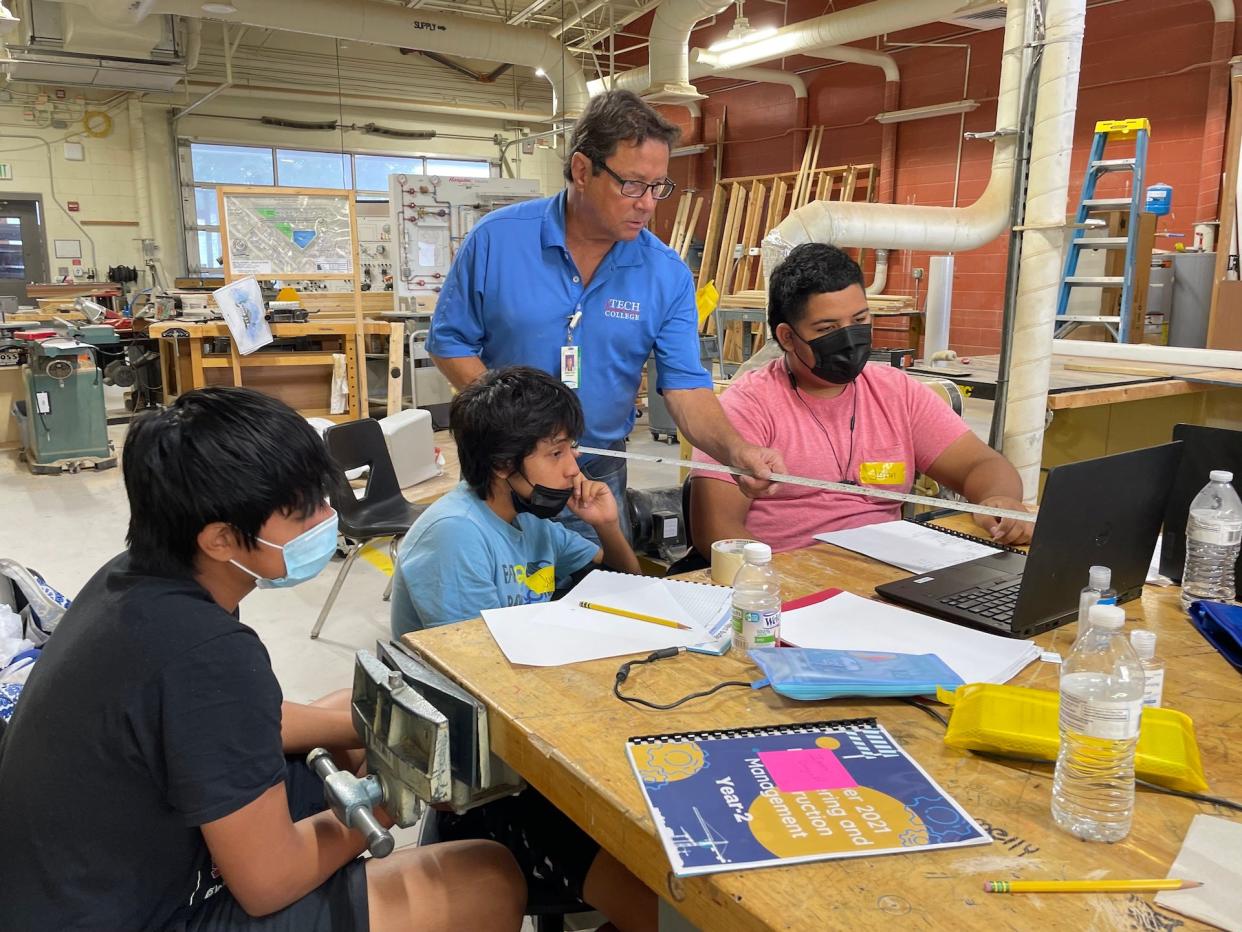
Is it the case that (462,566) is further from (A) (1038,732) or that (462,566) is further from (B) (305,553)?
Result: (A) (1038,732)

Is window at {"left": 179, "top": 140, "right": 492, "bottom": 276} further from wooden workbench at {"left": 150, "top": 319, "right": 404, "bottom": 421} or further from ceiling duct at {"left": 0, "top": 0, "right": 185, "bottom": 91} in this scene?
wooden workbench at {"left": 150, "top": 319, "right": 404, "bottom": 421}

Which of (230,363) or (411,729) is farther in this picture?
(230,363)

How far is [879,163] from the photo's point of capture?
882 cm

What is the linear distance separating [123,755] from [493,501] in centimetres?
82

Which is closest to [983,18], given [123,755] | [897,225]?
[897,225]

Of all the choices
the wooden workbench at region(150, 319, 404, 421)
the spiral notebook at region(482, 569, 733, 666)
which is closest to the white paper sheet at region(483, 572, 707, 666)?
the spiral notebook at region(482, 569, 733, 666)

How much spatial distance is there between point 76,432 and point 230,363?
1152 millimetres

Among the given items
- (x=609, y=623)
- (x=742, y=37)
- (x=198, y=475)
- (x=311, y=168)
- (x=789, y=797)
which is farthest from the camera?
(x=311, y=168)

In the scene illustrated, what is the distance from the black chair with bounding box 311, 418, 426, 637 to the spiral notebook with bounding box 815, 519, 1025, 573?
59.8 inches

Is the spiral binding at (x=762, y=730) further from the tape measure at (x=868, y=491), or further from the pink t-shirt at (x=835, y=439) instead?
the pink t-shirt at (x=835, y=439)

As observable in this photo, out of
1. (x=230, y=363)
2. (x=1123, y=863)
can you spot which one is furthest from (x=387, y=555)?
(x=1123, y=863)

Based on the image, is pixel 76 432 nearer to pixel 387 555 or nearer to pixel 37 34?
pixel 387 555

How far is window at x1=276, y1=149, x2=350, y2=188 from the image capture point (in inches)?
427

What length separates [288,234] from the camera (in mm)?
5758
